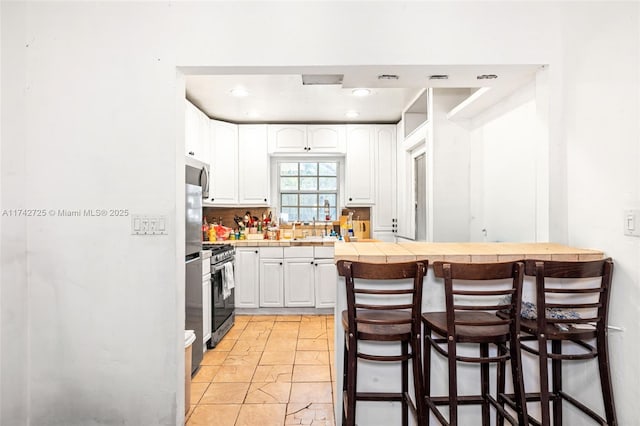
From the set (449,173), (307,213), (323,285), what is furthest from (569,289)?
(307,213)

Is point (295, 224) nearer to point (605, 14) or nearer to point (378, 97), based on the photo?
point (378, 97)

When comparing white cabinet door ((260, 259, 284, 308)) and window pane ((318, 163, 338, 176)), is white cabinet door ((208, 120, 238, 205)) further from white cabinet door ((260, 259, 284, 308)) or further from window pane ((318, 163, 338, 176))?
window pane ((318, 163, 338, 176))

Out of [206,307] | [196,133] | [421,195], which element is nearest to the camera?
[206,307]

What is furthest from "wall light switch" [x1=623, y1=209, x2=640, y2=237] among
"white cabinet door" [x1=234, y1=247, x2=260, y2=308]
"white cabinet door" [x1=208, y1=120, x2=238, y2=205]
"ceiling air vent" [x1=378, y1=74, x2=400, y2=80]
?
"white cabinet door" [x1=208, y1=120, x2=238, y2=205]

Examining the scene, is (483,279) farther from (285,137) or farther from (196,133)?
(285,137)

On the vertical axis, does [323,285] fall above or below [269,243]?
below

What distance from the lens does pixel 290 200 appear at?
5031mm

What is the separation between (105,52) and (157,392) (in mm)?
1900

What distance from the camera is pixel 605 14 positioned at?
1790 mm

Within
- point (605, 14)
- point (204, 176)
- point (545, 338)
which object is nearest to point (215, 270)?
point (204, 176)

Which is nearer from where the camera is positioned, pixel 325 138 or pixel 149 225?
pixel 149 225

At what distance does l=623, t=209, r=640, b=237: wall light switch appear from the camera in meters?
1.61

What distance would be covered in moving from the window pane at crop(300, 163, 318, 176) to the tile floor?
214 centimetres

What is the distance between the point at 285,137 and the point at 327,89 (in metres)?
1.32
